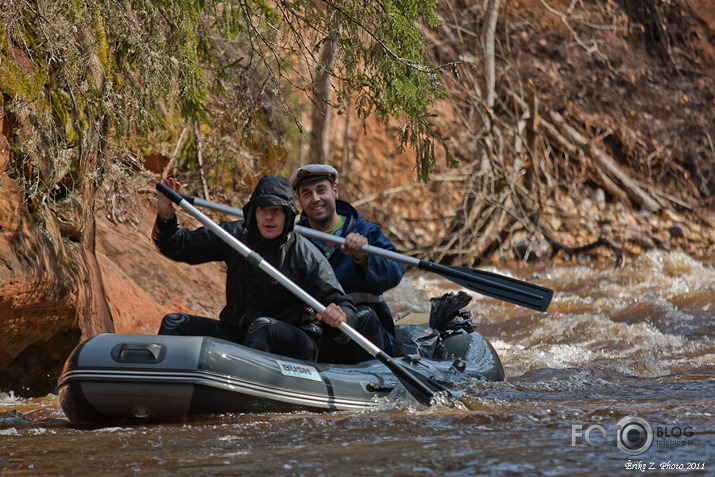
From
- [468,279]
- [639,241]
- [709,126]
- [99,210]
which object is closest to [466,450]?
[468,279]

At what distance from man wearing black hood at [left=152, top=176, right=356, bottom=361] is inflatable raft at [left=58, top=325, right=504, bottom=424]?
0.22 metres

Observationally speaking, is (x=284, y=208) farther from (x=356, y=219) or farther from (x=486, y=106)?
(x=486, y=106)

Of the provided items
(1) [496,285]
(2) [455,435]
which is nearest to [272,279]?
(2) [455,435]

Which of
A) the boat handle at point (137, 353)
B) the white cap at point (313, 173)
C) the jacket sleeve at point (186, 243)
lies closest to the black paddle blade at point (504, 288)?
the white cap at point (313, 173)

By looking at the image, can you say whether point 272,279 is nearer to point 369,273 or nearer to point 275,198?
point 275,198

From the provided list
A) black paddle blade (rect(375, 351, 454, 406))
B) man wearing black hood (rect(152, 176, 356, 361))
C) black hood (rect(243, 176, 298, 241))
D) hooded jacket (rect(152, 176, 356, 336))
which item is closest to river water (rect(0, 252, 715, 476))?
black paddle blade (rect(375, 351, 454, 406))

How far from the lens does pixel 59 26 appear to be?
4.35m

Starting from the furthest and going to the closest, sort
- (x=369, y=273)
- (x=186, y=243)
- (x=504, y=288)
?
(x=504, y=288) < (x=369, y=273) < (x=186, y=243)

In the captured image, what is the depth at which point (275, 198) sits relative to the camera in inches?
151

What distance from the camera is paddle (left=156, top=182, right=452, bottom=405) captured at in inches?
152

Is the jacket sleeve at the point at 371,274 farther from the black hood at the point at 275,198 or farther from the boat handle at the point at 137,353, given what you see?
the boat handle at the point at 137,353

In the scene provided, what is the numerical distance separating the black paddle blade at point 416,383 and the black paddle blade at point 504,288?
0.81 metres

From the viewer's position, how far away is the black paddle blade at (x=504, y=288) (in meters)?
4.70

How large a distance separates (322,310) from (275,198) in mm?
560
